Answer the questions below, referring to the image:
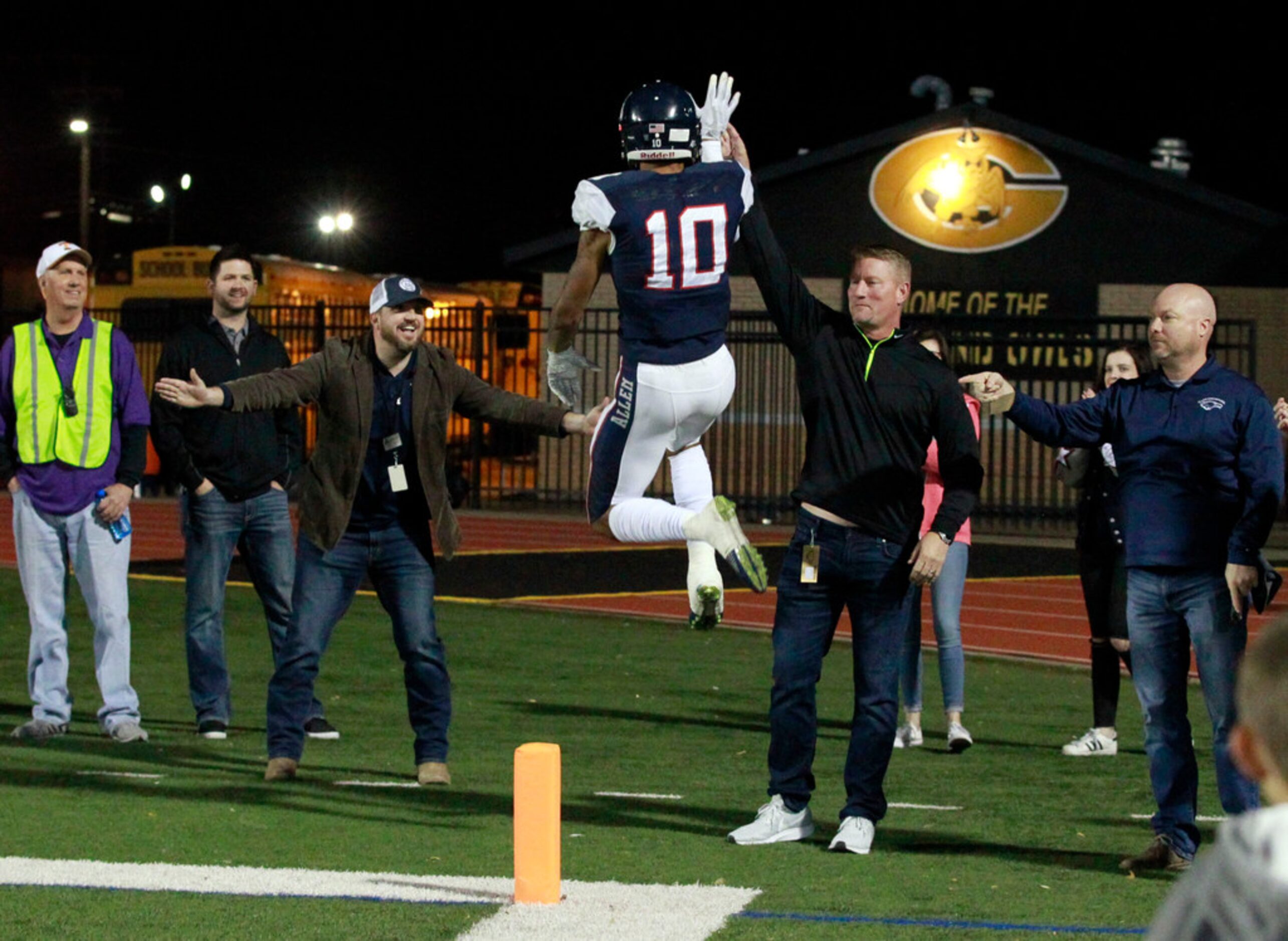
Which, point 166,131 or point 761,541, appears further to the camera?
point 166,131

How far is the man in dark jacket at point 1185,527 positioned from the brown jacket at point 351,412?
91.2 inches

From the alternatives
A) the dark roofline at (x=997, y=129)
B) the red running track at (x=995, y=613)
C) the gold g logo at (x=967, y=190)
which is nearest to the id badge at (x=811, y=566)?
the red running track at (x=995, y=613)

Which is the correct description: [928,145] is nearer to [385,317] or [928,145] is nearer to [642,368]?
[385,317]

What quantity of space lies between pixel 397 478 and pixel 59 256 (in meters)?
2.21

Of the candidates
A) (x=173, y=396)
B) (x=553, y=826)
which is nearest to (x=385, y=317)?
(x=173, y=396)

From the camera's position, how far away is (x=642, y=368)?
226 inches

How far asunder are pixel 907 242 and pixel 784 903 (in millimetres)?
22159

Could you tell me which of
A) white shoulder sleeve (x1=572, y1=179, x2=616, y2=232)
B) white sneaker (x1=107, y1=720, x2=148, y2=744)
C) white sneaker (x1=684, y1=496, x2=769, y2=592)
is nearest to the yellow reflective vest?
white sneaker (x1=107, y1=720, x2=148, y2=744)

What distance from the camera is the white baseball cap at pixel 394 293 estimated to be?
24.7 feet

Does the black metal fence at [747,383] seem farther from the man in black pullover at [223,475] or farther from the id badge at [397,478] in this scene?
the id badge at [397,478]

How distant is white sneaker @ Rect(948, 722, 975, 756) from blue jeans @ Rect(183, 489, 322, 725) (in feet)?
10.6

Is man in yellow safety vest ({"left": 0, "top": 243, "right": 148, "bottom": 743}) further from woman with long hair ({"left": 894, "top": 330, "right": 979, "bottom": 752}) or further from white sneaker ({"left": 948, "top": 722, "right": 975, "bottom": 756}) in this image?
white sneaker ({"left": 948, "top": 722, "right": 975, "bottom": 756})

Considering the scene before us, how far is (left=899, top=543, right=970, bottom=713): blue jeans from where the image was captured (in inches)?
361

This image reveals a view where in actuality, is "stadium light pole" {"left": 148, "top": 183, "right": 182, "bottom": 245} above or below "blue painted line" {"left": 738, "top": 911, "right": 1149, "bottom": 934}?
above
